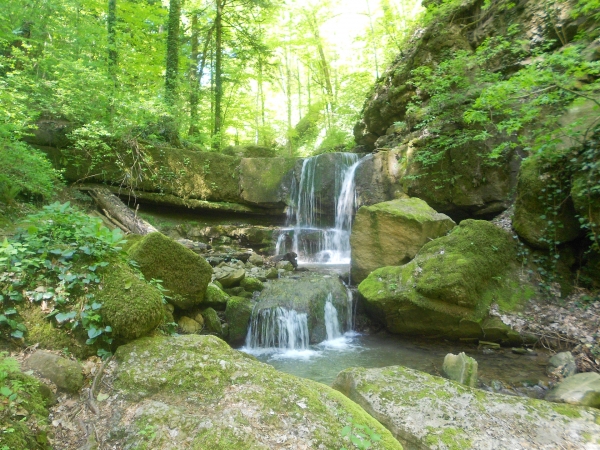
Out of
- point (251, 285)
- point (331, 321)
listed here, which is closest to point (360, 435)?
point (331, 321)

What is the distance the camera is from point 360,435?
1.91m

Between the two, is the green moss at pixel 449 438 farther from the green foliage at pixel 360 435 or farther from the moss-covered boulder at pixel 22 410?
the moss-covered boulder at pixel 22 410

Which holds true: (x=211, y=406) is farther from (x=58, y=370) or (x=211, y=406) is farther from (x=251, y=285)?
(x=251, y=285)

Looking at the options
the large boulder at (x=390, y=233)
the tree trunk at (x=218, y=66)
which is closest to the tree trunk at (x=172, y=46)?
the tree trunk at (x=218, y=66)

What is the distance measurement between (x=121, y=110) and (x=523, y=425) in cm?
981

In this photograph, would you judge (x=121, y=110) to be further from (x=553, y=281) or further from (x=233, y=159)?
(x=553, y=281)

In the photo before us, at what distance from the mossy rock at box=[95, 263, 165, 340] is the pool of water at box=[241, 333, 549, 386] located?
9.18 ft

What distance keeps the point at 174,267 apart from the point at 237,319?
1587 mm

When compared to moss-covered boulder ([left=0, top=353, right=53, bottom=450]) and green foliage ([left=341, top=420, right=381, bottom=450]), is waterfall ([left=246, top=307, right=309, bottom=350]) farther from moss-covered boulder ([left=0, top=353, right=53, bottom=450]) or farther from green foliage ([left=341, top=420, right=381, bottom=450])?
moss-covered boulder ([left=0, top=353, right=53, bottom=450])

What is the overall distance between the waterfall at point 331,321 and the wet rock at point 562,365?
125 inches

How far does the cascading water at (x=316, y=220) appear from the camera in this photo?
10.7 metres

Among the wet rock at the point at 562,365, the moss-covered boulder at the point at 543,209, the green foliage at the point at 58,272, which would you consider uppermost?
the moss-covered boulder at the point at 543,209

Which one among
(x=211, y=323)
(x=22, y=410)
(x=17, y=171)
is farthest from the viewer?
(x=17, y=171)

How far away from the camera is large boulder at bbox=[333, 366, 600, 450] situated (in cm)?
254
